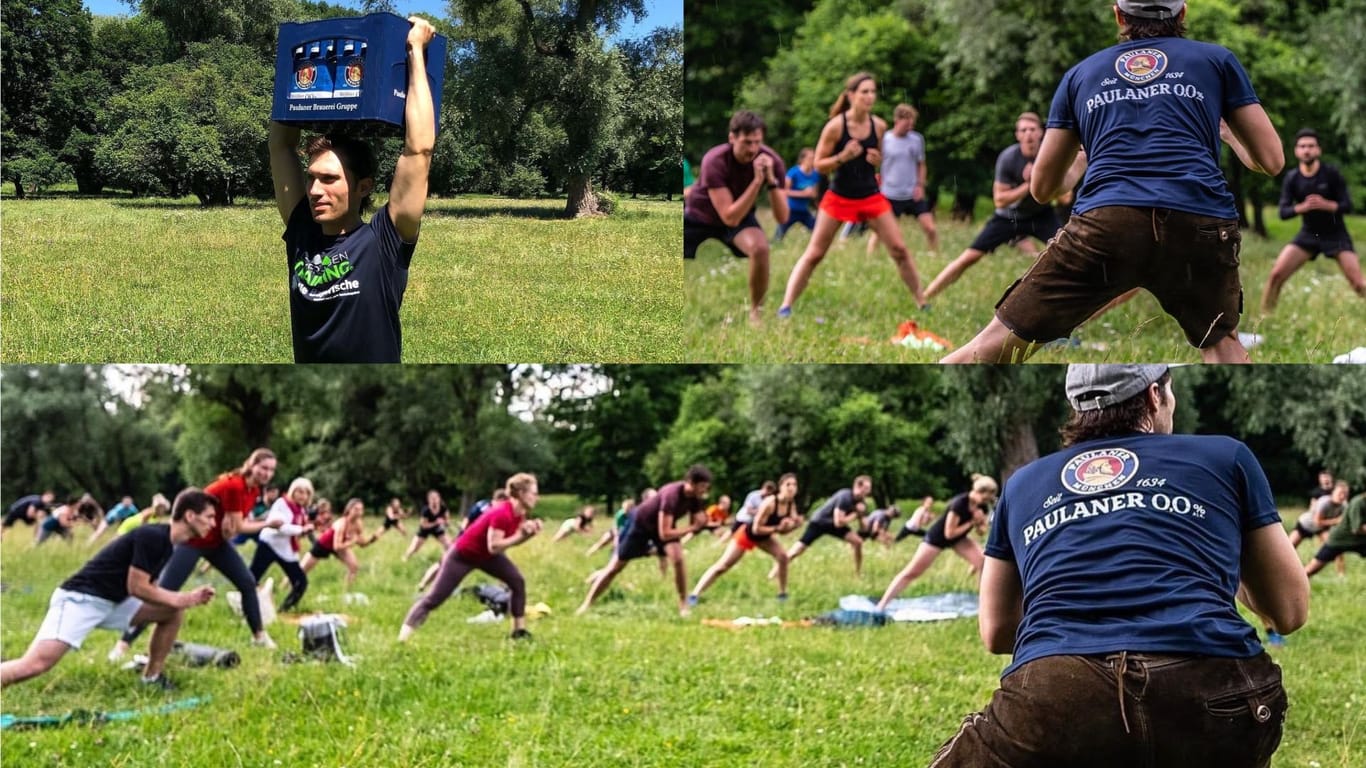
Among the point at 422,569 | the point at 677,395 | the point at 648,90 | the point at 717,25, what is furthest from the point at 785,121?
the point at 648,90

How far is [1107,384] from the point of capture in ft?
9.11

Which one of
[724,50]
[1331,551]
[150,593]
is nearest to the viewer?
[150,593]

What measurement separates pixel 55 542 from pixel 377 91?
1539cm

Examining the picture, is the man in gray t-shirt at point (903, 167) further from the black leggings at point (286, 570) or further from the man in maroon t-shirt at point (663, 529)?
the black leggings at point (286, 570)

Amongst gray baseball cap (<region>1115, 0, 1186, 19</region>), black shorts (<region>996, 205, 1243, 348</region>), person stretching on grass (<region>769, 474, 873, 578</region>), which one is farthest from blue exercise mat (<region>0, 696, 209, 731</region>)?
person stretching on grass (<region>769, 474, 873, 578</region>)

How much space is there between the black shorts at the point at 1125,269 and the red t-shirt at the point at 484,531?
4742 mm

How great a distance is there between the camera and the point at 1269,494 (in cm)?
256

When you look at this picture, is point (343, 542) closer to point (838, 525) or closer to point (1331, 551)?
point (838, 525)

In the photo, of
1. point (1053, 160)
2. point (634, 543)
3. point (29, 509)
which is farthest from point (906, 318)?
point (29, 509)

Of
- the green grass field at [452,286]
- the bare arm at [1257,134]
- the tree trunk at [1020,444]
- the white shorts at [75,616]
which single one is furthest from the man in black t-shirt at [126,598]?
the tree trunk at [1020,444]

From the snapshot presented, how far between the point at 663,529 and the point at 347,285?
215 inches

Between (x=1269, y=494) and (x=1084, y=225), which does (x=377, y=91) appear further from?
(x=1269, y=494)

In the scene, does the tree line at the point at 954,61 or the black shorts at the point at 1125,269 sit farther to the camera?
the tree line at the point at 954,61

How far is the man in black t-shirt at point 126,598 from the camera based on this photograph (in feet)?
20.0
